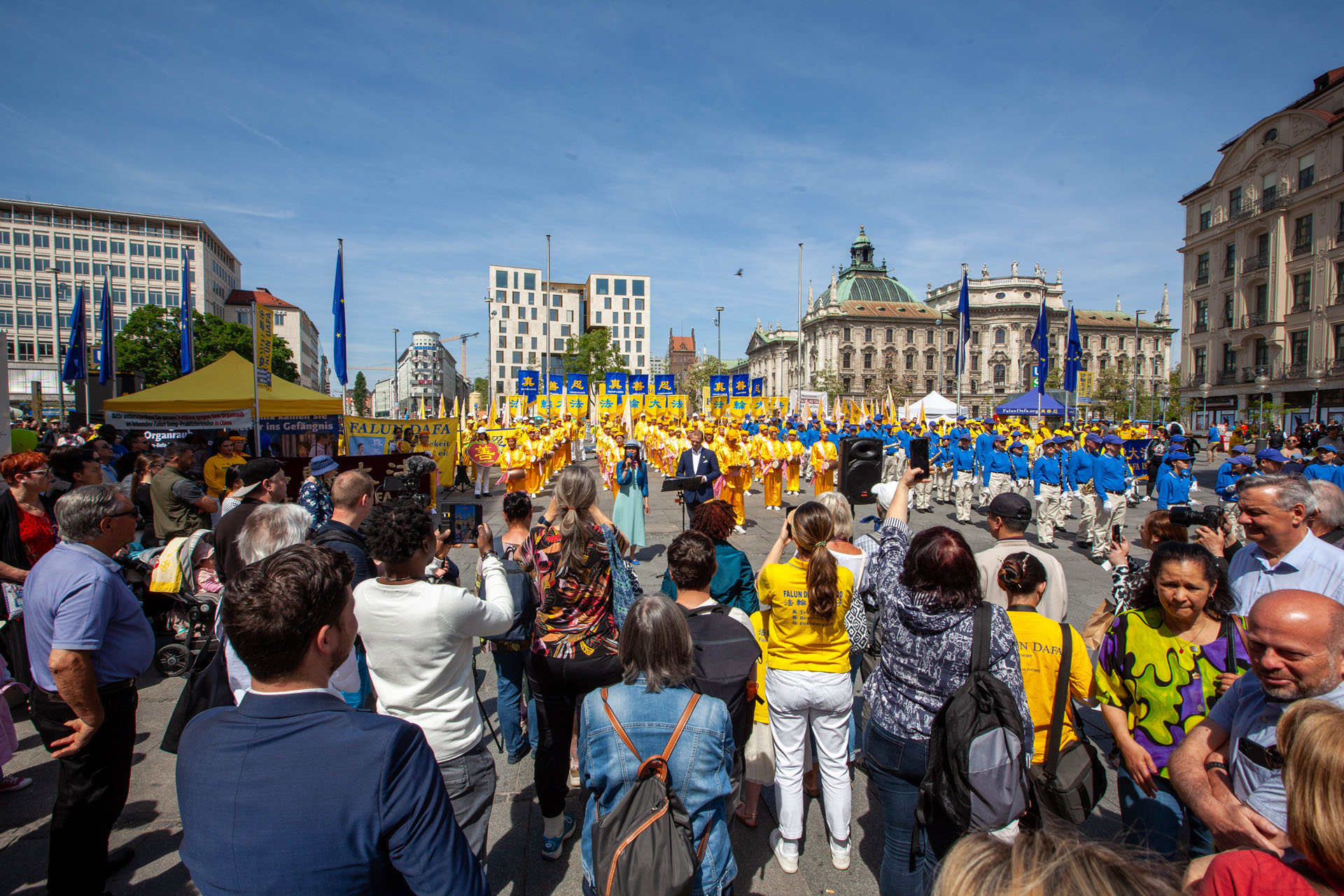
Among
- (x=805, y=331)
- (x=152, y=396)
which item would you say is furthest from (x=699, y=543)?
(x=805, y=331)

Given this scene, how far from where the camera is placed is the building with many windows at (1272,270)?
123 ft

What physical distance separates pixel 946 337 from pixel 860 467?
100158mm

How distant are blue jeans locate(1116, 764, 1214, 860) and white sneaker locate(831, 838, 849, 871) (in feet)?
3.99

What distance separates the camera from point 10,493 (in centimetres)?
436

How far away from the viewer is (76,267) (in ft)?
247

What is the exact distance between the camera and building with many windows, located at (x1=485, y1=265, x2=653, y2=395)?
4050 inches

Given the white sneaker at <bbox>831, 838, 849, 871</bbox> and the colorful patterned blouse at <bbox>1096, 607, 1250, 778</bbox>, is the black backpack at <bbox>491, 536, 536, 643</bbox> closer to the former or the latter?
the white sneaker at <bbox>831, 838, 849, 871</bbox>

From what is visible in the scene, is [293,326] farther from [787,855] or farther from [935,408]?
[787,855]

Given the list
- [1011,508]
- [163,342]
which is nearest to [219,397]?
[1011,508]

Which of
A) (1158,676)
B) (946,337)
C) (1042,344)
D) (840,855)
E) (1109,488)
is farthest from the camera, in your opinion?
(946,337)

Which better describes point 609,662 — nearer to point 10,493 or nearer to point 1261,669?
point 1261,669

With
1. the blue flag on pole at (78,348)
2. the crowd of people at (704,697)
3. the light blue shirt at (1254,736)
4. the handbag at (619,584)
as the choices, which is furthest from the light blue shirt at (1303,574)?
the blue flag on pole at (78,348)

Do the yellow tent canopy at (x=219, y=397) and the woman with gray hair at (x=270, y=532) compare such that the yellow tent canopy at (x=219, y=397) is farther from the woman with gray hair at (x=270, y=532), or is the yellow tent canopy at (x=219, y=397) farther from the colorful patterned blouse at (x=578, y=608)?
the colorful patterned blouse at (x=578, y=608)

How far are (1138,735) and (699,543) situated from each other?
186 cm
